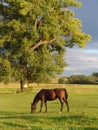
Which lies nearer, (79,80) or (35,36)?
(35,36)

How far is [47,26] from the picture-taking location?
59.0m

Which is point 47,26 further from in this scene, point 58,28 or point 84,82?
point 84,82

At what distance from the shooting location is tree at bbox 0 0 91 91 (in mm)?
58406

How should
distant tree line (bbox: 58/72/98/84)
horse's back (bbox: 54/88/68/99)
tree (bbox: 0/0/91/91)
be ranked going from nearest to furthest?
horse's back (bbox: 54/88/68/99)
tree (bbox: 0/0/91/91)
distant tree line (bbox: 58/72/98/84)

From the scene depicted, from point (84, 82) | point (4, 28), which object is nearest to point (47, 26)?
point (4, 28)

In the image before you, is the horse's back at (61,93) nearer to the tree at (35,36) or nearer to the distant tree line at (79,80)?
the tree at (35,36)

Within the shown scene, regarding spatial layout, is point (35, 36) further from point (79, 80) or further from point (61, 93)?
point (79, 80)

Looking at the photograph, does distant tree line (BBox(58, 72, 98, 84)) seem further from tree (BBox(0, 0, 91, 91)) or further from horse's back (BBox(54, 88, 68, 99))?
horse's back (BBox(54, 88, 68, 99))

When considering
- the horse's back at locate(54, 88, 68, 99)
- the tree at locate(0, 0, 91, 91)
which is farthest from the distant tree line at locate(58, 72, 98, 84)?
the horse's back at locate(54, 88, 68, 99)

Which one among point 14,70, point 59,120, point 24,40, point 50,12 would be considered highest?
point 50,12

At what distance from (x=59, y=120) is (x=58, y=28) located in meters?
39.5

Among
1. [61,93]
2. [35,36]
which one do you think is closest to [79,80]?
[35,36]

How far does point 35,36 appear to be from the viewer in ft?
191

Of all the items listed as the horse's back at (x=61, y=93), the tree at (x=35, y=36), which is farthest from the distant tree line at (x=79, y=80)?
the horse's back at (x=61, y=93)
